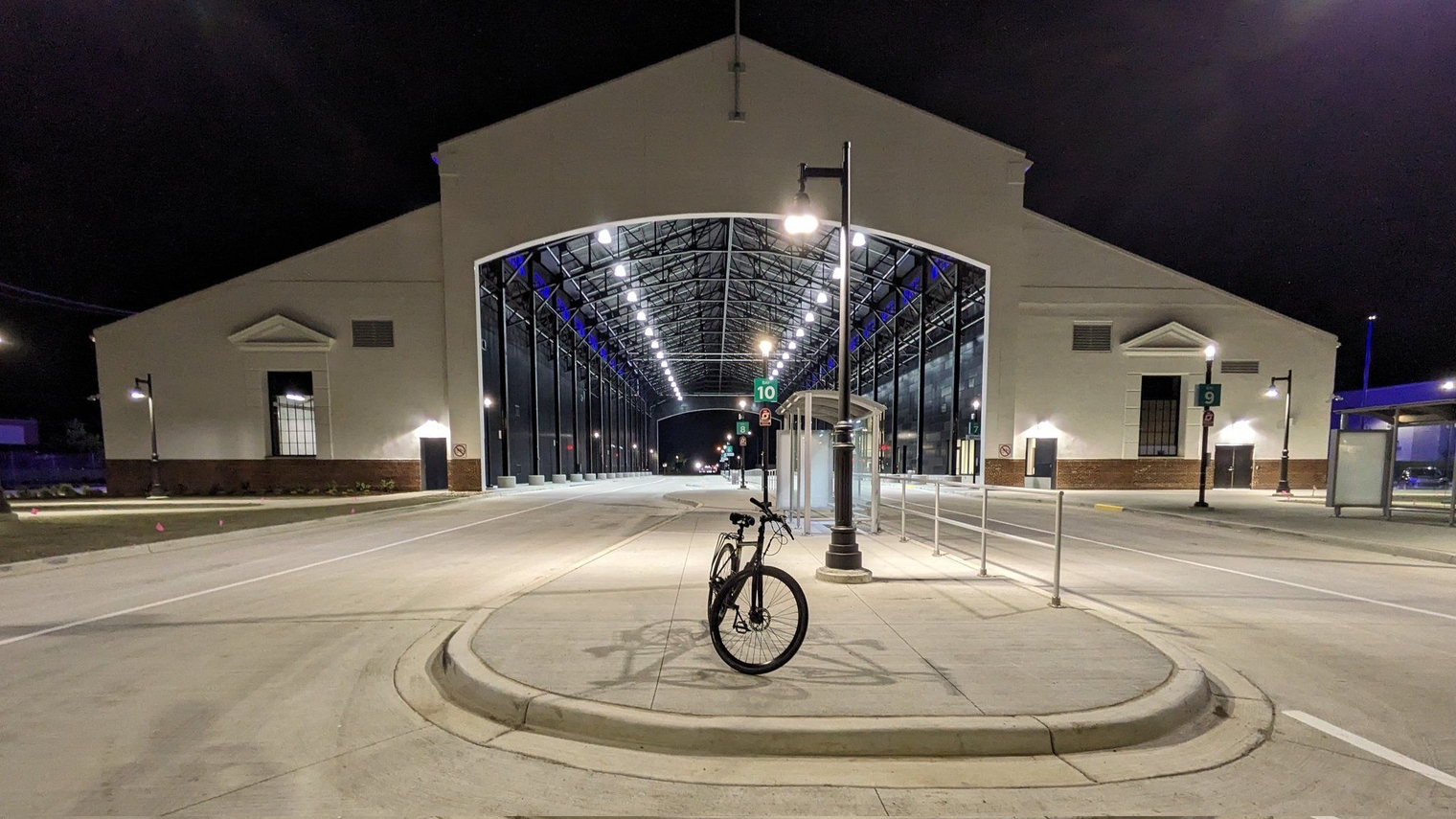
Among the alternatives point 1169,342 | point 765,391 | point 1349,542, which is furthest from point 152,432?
point 1169,342

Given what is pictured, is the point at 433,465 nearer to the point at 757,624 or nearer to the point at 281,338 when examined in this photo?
the point at 281,338

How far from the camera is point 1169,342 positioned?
23.6m

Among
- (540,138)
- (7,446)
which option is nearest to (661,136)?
(540,138)

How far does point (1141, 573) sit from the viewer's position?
26.1 feet

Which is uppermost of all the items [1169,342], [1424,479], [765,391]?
[1169,342]

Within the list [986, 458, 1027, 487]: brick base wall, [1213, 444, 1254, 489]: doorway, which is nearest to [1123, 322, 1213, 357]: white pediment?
[1213, 444, 1254, 489]: doorway

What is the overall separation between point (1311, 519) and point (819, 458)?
13206 mm

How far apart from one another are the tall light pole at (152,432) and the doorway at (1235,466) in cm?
4638

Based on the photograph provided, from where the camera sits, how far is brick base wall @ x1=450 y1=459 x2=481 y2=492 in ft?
73.5

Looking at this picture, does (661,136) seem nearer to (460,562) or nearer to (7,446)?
(460,562)

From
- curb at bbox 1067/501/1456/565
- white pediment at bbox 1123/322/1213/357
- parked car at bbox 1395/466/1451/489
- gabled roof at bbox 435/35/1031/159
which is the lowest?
parked car at bbox 1395/466/1451/489

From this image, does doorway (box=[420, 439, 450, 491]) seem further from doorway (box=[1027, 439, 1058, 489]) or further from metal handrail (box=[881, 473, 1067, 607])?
doorway (box=[1027, 439, 1058, 489])

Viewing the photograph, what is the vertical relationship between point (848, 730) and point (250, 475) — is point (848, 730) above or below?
above

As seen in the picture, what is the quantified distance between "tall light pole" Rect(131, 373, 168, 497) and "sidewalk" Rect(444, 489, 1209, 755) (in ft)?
87.7
